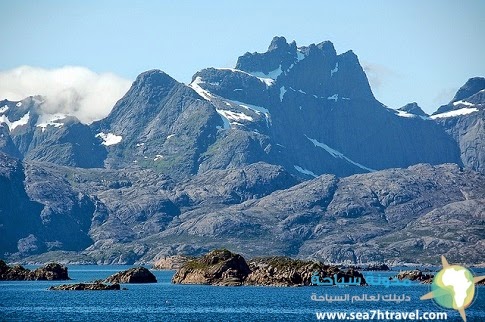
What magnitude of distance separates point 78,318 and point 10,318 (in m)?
12.6

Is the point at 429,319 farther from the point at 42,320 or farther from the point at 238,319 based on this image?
the point at 42,320

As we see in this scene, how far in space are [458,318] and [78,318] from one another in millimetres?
70610

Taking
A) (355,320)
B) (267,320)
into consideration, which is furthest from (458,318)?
(267,320)

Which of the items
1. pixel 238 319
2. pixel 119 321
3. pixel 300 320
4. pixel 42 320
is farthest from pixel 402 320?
pixel 42 320

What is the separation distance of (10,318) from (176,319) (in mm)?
30599

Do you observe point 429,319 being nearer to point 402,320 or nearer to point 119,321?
point 402,320

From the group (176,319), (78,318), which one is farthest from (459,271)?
(78,318)

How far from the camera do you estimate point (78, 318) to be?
195750mm

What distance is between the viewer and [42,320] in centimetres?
18950

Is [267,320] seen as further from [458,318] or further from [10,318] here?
[10,318]

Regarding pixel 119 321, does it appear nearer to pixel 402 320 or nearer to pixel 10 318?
pixel 10 318

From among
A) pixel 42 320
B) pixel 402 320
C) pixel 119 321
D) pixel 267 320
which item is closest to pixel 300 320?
pixel 267 320

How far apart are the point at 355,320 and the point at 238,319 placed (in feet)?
74.9

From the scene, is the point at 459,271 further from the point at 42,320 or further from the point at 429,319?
the point at 42,320
